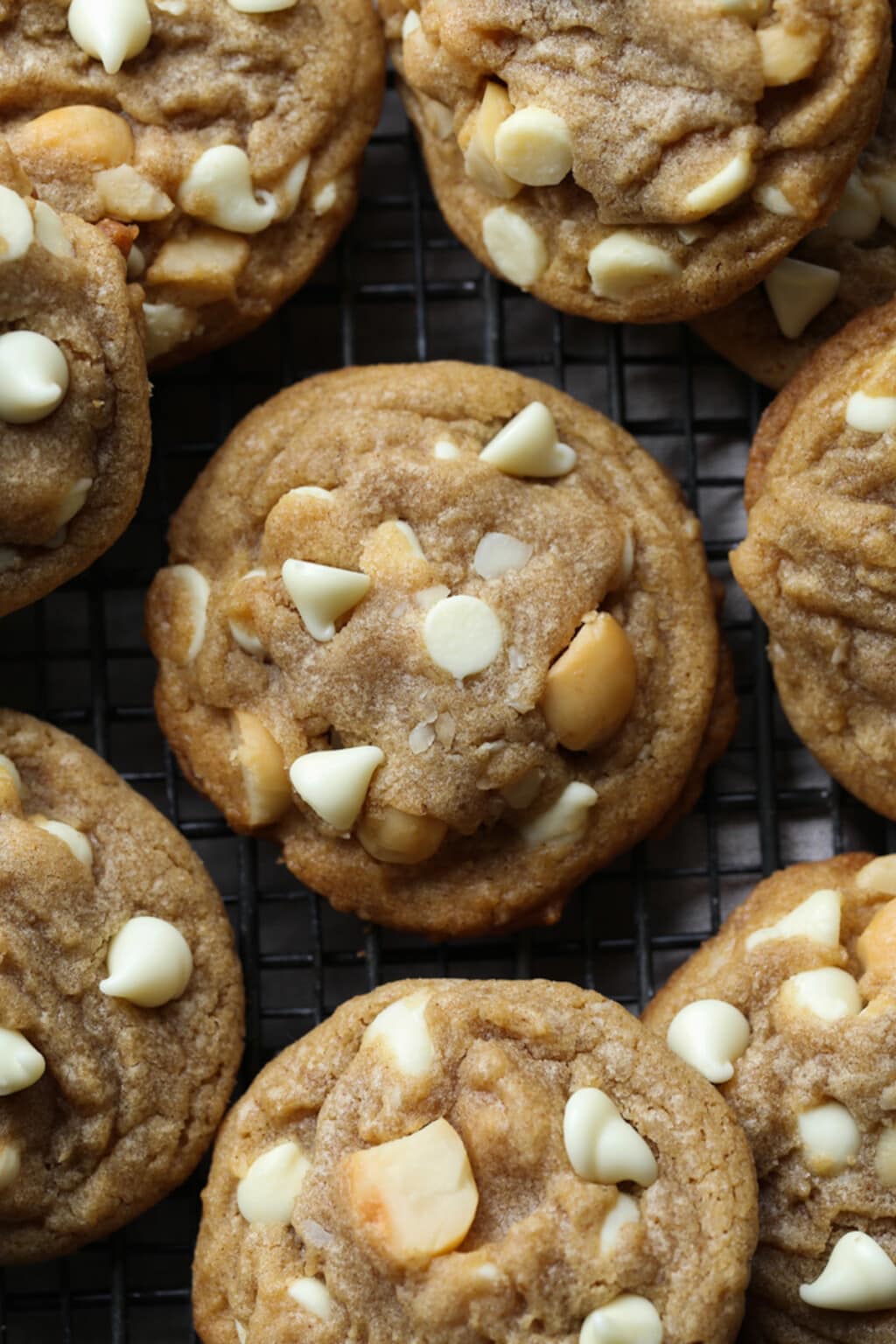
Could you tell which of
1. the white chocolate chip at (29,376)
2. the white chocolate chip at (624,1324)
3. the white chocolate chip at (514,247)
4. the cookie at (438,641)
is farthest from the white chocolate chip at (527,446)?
the white chocolate chip at (624,1324)

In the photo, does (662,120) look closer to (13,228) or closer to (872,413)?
(872,413)

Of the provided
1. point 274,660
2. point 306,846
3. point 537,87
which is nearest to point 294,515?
point 274,660

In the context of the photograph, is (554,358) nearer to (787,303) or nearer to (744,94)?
(787,303)

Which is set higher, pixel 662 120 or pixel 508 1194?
pixel 662 120

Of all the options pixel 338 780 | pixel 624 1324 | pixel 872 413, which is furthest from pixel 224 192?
pixel 624 1324

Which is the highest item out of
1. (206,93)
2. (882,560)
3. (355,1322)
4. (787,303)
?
(206,93)
